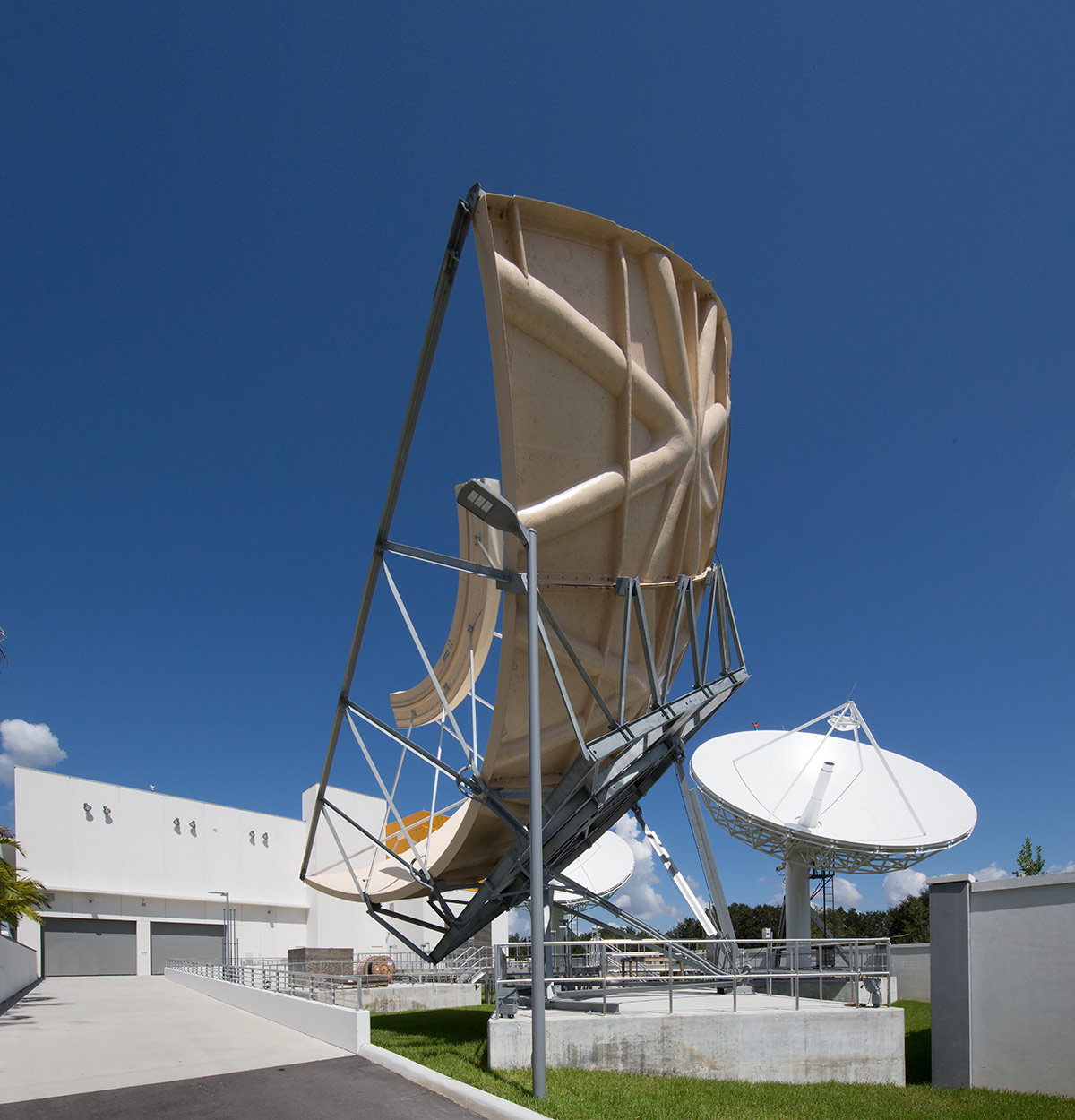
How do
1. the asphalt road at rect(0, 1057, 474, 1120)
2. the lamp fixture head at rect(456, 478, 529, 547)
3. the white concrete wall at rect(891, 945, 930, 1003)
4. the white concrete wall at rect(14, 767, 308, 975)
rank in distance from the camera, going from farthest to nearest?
the white concrete wall at rect(14, 767, 308, 975) < the white concrete wall at rect(891, 945, 930, 1003) < the lamp fixture head at rect(456, 478, 529, 547) < the asphalt road at rect(0, 1057, 474, 1120)

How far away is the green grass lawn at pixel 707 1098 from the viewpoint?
34.6 ft

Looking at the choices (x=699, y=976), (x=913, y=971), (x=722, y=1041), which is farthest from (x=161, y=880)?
(x=722, y=1041)

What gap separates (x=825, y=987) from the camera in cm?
2144

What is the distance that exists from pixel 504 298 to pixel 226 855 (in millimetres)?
44906

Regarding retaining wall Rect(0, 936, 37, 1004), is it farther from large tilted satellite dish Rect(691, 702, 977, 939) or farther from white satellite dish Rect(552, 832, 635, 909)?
large tilted satellite dish Rect(691, 702, 977, 939)

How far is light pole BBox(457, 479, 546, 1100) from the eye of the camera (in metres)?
10.1

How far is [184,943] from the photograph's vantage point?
45844mm

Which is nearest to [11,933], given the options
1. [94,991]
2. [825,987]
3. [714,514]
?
[94,991]

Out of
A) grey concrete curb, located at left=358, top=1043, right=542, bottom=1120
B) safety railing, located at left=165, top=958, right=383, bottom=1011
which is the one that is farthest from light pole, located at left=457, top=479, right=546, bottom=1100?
safety railing, located at left=165, top=958, right=383, bottom=1011

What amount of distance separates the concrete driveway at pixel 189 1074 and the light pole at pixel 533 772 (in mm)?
1225

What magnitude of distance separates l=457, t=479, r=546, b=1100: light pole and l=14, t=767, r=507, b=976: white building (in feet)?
126

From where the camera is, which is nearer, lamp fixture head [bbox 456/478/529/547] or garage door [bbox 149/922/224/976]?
lamp fixture head [bbox 456/478/529/547]

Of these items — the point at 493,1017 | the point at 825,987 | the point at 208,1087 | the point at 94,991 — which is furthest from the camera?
the point at 94,991

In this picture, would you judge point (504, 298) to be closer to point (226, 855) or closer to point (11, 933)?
point (11, 933)
